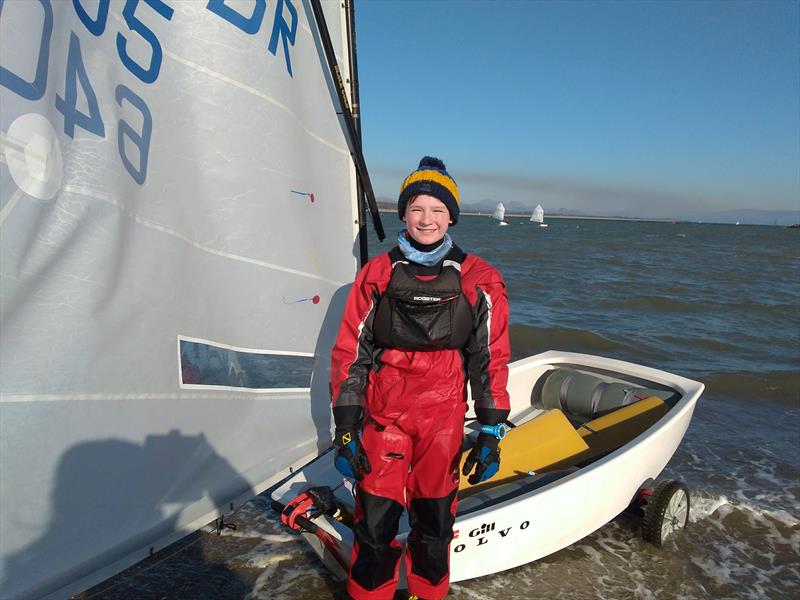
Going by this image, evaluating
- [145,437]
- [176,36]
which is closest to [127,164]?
[176,36]

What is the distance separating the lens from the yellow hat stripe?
6.51 feet

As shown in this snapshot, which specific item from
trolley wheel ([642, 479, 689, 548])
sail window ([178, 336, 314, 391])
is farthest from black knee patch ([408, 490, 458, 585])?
trolley wheel ([642, 479, 689, 548])

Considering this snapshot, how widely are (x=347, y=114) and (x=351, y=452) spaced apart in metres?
1.64

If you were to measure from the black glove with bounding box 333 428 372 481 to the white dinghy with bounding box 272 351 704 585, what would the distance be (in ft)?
1.47

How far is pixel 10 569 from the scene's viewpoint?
4.74ft

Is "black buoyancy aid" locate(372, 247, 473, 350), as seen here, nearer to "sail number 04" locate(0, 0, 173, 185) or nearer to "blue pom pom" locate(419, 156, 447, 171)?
"blue pom pom" locate(419, 156, 447, 171)

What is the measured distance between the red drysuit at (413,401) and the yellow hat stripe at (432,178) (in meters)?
0.26

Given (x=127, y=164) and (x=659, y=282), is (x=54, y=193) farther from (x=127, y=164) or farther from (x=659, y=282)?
(x=659, y=282)

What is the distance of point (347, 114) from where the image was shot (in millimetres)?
2535

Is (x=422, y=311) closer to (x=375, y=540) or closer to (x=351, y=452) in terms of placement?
(x=351, y=452)

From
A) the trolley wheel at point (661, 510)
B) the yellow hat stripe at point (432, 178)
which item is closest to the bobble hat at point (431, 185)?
the yellow hat stripe at point (432, 178)

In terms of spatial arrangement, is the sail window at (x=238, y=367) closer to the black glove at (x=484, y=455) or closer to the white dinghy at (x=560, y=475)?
the white dinghy at (x=560, y=475)

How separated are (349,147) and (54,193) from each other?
4.94 feet

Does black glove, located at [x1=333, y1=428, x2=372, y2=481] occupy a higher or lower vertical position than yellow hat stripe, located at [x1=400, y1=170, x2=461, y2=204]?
lower
